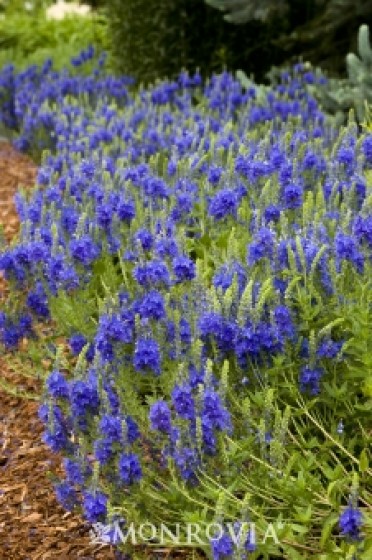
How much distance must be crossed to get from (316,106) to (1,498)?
4.00 meters

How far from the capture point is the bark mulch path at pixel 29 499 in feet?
10.6

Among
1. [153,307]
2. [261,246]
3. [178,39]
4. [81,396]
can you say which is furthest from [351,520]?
[178,39]

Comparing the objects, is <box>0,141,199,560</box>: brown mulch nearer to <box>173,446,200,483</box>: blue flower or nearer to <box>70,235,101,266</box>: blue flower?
<box>173,446,200,483</box>: blue flower

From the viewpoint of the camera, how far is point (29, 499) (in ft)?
11.6

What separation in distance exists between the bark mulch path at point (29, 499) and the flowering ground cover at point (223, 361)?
23 centimetres

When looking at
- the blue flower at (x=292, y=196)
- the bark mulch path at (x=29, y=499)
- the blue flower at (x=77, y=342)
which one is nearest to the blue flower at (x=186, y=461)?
the bark mulch path at (x=29, y=499)

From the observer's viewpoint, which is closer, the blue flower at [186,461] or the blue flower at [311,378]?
the blue flower at [186,461]

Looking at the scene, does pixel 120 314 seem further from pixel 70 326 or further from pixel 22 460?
pixel 22 460

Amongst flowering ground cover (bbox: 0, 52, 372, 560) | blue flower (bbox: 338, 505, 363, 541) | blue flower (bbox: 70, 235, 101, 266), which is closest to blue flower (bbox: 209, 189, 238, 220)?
flowering ground cover (bbox: 0, 52, 372, 560)

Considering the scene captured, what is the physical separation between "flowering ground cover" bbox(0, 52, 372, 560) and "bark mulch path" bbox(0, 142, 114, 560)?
23 cm

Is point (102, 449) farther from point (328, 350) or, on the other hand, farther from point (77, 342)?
point (77, 342)

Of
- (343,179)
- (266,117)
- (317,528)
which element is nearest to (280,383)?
(317,528)

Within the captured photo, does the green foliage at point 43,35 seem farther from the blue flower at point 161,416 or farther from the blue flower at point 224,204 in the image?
the blue flower at point 161,416

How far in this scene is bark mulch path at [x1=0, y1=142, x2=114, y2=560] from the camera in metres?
3.23
